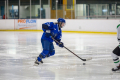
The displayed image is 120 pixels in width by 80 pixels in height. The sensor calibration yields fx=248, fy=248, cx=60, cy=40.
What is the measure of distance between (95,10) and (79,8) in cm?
109

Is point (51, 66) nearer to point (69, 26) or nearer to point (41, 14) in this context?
point (69, 26)

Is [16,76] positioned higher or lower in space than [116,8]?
lower

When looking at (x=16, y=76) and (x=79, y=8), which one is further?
(x=79, y=8)

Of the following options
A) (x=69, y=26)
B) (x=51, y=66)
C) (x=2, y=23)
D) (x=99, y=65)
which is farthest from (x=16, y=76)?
(x=2, y=23)

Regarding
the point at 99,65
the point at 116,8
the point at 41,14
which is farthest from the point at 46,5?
the point at 99,65

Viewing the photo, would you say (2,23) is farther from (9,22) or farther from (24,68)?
(24,68)

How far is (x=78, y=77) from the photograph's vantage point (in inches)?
147

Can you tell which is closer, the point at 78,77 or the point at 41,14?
the point at 78,77

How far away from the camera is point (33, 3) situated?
56.2ft

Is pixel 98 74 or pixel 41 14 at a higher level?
pixel 41 14

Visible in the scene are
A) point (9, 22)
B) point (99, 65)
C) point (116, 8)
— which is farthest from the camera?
point (9, 22)

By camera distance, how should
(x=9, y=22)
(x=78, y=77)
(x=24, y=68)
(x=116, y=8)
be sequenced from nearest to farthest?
(x=78, y=77) < (x=24, y=68) < (x=116, y=8) < (x=9, y=22)

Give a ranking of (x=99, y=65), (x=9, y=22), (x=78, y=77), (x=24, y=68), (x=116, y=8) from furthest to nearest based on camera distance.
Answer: (x=9, y=22)
(x=116, y=8)
(x=99, y=65)
(x=24, y=68)
(x=78, y=77)

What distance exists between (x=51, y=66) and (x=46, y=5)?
1270cm
